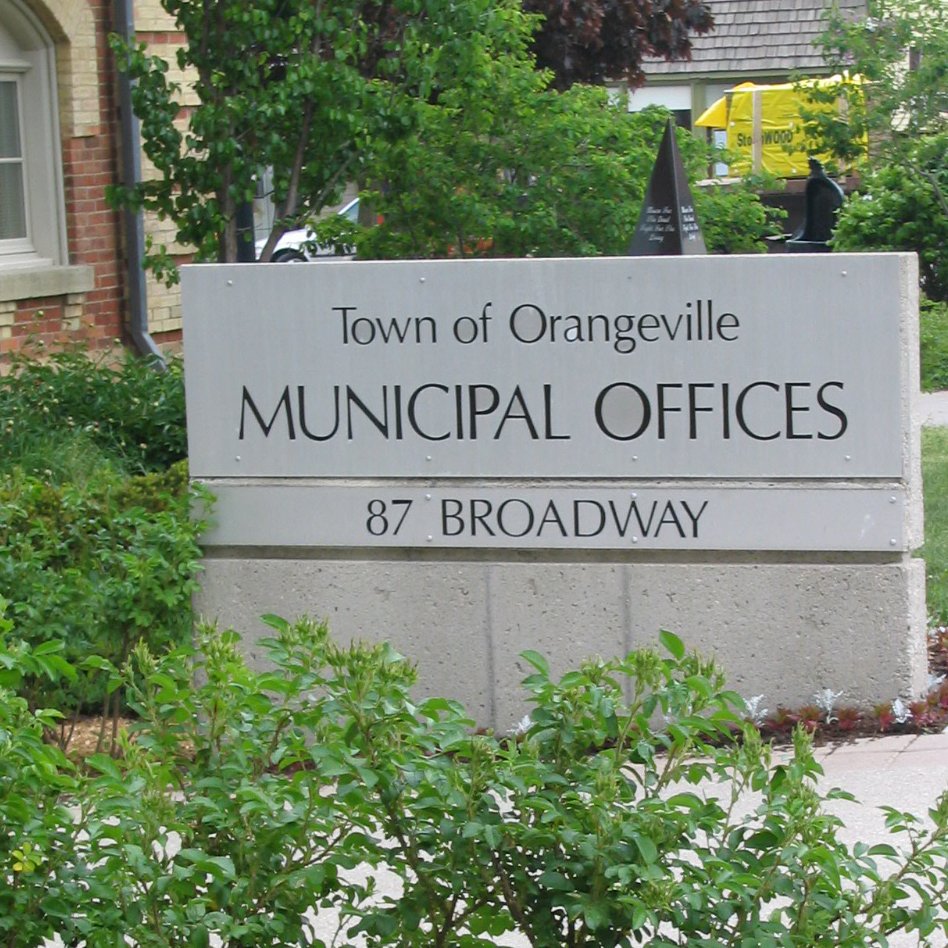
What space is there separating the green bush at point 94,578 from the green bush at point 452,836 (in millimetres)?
2302

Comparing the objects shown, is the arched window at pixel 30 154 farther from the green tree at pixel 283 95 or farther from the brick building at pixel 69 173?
the green tree at pixel 283 95

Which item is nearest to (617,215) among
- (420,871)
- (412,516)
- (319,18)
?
(319,18)

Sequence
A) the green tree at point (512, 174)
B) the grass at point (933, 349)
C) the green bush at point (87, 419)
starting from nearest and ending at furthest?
the green bush at point (87, 419) → the green tree at point (512, 174) → the grass at point (933, 349)

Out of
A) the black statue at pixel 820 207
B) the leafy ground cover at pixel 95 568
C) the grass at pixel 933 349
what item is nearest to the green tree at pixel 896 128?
the grass at pixel 933 349

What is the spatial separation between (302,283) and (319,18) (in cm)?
362

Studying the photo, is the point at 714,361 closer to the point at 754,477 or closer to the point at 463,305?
the point at 754,477

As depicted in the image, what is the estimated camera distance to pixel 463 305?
212 inches

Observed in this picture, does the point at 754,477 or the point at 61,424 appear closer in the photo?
the point at 754,477

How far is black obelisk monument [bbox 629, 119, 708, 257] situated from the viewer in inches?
276

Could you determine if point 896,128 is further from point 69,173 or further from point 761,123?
point 761,123

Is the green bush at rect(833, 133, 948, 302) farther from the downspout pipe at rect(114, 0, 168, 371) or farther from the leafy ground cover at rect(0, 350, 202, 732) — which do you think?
the leafy ground cover at rect(0, 350, 202, 732)

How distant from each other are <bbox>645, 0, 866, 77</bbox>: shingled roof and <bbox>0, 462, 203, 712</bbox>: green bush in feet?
96.1

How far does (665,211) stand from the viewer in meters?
7.05

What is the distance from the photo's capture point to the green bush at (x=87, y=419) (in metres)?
7.67
